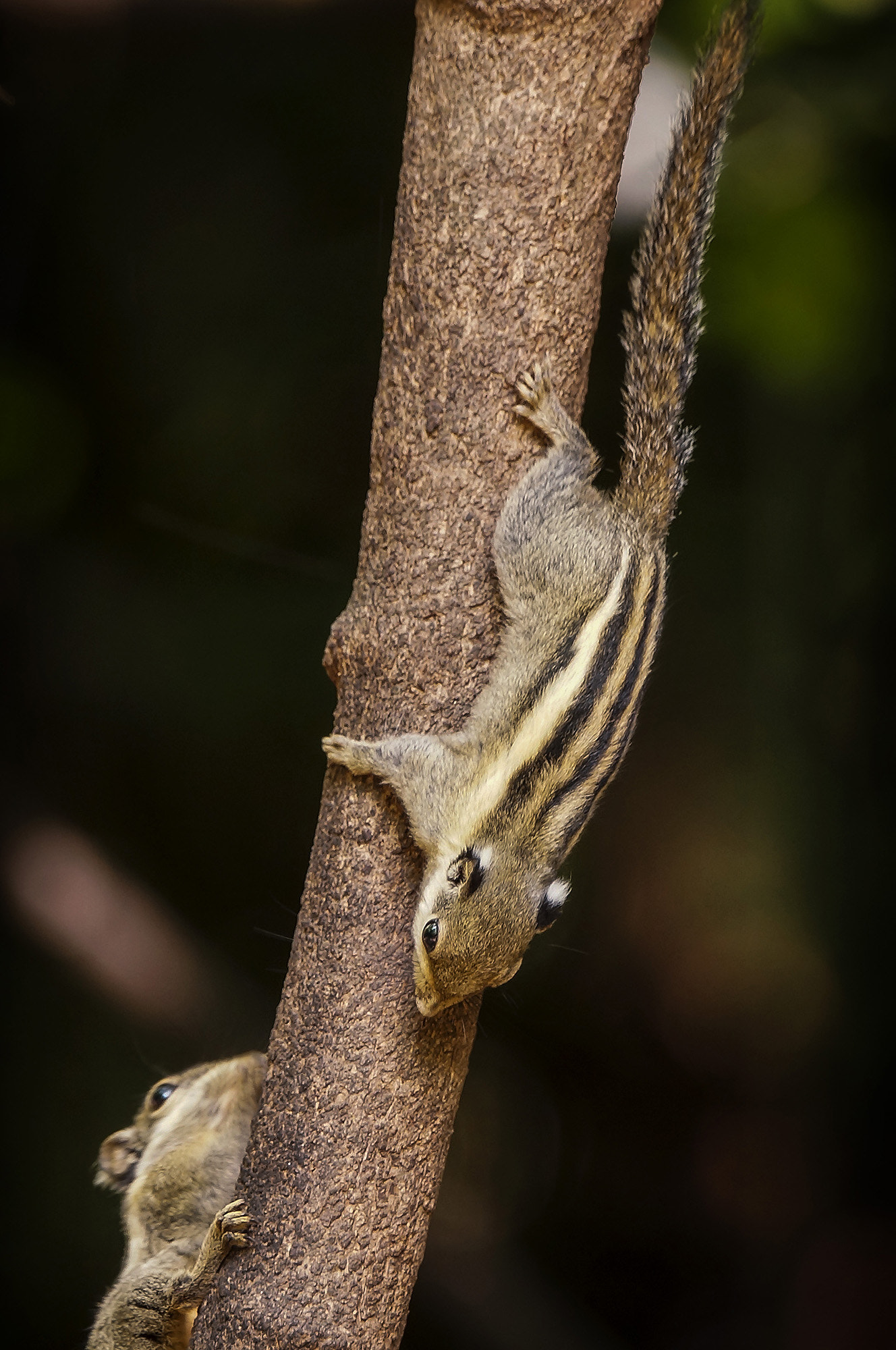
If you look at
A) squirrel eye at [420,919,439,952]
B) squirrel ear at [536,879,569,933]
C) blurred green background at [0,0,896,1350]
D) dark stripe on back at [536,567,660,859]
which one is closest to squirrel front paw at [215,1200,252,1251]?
squirrel eye at [420,919,439,952]

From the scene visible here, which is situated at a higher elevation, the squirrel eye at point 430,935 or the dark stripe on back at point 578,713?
the dark stripe on back at point 578,713

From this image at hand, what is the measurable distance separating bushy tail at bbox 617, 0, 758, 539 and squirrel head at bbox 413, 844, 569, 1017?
22.2 inches

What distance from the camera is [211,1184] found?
1.60 m

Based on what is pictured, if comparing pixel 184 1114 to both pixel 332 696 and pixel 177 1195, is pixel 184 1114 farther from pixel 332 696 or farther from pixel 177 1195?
pixel 332 696

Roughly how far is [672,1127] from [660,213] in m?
1.89

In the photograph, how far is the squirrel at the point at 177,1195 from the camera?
148 centimetres

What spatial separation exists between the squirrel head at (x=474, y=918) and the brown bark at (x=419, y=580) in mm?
50

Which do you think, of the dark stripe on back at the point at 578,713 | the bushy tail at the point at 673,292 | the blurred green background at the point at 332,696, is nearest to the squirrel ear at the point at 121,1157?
the blurred green background at the point at 332,696

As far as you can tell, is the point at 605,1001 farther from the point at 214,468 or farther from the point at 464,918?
the point at 214,468

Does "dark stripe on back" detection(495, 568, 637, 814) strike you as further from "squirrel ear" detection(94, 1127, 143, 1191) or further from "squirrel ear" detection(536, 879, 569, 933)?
"squirrel ear" detection(94, 1127, 143, 1191)

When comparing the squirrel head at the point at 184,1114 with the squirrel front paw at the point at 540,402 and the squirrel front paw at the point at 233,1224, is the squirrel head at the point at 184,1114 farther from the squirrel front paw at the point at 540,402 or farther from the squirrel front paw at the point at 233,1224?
the squirrel front paw at the point at 540,402

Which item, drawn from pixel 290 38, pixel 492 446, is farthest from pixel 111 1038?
pixel 290 38

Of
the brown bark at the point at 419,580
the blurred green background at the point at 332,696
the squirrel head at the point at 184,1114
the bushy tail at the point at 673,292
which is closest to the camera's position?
the brown bark at the point at 419,580

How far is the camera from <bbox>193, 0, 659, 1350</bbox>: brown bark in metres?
1.30
